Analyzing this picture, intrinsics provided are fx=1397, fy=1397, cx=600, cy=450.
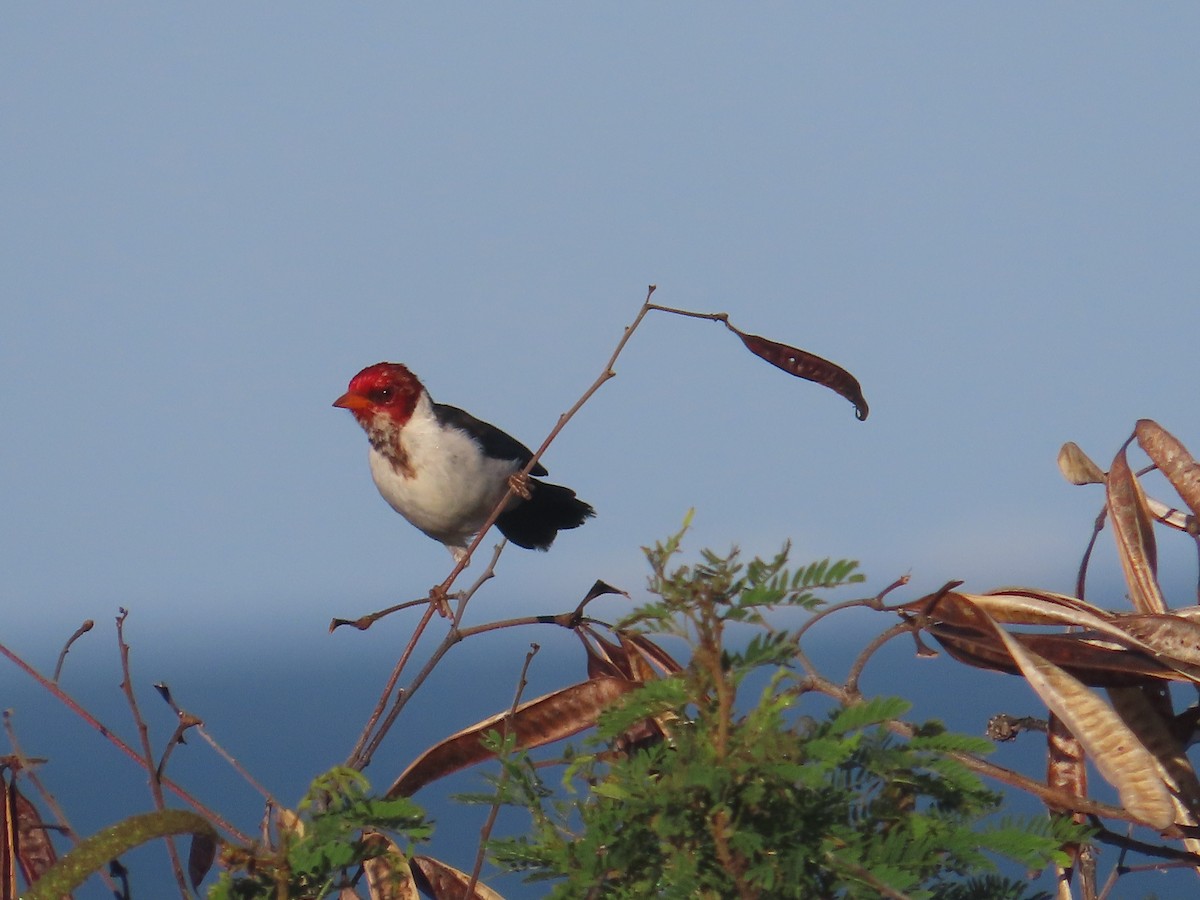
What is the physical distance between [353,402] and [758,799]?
487cm

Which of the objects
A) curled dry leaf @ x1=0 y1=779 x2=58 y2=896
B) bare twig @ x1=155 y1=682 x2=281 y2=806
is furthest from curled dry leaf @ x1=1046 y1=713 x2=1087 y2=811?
curled dry leaf @ x1=0 y1=779 x2=58 y2=896

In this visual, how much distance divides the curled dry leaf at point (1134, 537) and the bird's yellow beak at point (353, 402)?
13.4ft

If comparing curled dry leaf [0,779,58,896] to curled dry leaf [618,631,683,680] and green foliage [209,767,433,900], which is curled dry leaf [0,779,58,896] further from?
curled dry leaf [618,631,683,680]

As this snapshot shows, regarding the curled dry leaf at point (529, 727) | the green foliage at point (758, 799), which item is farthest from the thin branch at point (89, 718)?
the green foliage at point (758, 799)

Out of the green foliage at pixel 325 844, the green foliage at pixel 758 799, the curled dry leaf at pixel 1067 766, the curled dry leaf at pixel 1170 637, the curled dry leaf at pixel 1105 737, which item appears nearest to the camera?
the green foliage at pixel 758 799

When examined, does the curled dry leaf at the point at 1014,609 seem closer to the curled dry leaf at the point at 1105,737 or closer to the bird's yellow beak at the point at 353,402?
the curled dry leaf at the point at 1105,737

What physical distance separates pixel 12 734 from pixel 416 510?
372 cm

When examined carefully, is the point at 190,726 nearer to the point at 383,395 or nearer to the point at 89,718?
the point at 89,718

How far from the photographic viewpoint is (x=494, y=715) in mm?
2201

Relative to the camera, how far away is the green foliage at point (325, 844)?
1539 mm

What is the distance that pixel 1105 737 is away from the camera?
1.83 m

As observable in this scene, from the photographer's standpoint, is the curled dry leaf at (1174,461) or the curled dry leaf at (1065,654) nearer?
the curled dry leaf at (1065,654)

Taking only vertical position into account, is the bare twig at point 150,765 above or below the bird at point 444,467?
below

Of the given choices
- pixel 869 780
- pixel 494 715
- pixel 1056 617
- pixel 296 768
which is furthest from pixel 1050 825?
pixel 296 768
